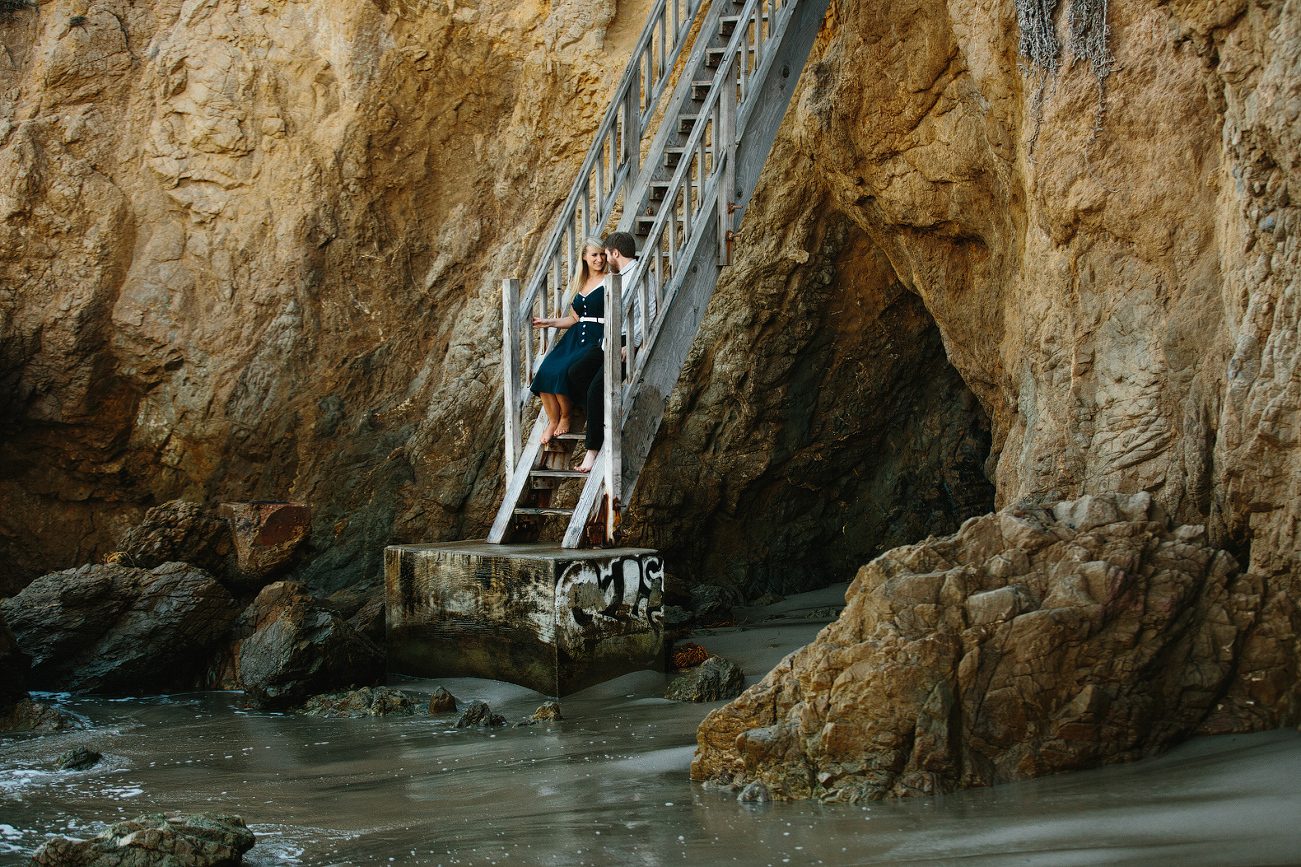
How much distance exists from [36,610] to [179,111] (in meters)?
5.73

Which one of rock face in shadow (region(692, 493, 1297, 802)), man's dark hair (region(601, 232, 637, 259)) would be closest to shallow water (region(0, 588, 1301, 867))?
rock face in shadow (region(692, 493, 1297, 802))

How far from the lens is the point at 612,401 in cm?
631

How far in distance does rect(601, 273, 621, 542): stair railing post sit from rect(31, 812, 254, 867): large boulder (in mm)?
3471

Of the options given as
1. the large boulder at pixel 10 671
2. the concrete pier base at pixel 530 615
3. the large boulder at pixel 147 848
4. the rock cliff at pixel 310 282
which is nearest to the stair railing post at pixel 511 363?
the concrete pier base at pixel 530 615

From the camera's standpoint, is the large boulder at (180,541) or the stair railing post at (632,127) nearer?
the large boulder at (180,541)

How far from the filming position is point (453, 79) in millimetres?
10234

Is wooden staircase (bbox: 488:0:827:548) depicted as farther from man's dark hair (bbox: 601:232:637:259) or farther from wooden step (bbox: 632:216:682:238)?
man's dark hair (bbox: 601:232:637:259)

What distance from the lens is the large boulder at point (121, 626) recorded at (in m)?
6.23

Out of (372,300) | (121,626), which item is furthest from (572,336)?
(372,300)

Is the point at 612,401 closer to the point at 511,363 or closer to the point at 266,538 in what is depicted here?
the point at 511,363

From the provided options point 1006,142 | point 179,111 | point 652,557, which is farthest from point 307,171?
point 1006,142

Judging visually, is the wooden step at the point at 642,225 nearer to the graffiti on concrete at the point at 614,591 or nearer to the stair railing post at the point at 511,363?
the stair railing post at the point at 511,363

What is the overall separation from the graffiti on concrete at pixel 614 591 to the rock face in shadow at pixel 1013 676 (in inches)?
81.6

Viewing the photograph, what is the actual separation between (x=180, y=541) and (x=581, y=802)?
15.6ft
